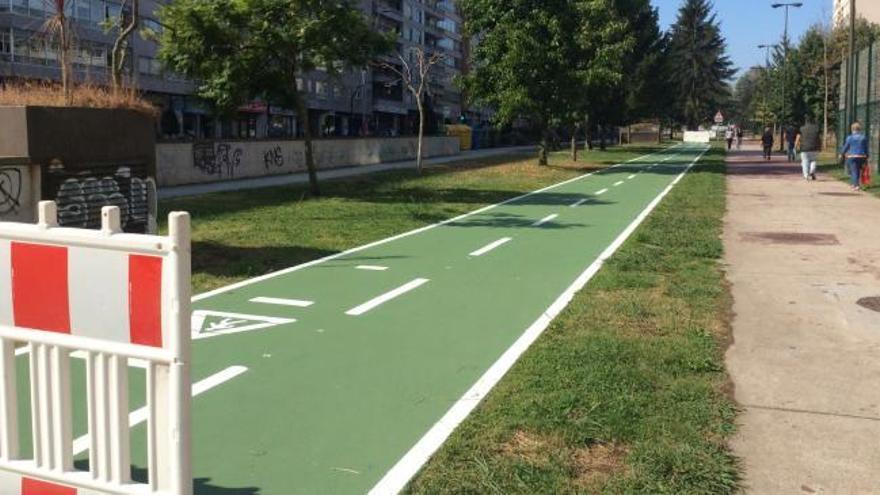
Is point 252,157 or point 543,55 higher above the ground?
point 543,55

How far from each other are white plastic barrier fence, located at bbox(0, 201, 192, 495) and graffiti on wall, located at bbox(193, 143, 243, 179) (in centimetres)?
2148

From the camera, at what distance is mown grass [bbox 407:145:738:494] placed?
4.11 metres

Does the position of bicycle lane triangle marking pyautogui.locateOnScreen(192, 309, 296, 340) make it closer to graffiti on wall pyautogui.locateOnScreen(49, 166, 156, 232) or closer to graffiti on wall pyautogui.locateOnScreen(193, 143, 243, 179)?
graffiti on wall pyautogui.locateOnScreen(49, 166, 156, 232)

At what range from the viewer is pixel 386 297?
28.7 ft

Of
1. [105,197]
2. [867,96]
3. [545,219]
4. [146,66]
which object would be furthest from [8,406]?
[146,66]

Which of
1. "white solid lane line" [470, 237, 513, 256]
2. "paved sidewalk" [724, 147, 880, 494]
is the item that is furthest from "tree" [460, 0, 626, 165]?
"white solid lane line" [470, 237, 513, 256]

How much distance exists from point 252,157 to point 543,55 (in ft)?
A: 38.8

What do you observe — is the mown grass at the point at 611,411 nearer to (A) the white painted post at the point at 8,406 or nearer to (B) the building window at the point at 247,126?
(A) the white painted post at the point at 8,406

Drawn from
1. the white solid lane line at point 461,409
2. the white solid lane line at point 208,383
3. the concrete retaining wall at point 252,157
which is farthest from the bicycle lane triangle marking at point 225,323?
the concrete retaining wall at point 252,157

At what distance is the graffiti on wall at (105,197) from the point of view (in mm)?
8383

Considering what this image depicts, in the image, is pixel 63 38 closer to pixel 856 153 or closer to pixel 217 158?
pixel 217 158

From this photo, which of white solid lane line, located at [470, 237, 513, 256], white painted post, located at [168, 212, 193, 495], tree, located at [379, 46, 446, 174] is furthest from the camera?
tree, located at [379, 46, 446, 174]

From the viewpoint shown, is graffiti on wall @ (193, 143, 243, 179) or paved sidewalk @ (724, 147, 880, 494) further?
graffiti on wall @ (193, 143, 243, 179)

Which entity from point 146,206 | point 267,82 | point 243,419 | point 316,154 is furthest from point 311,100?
point 243,419
